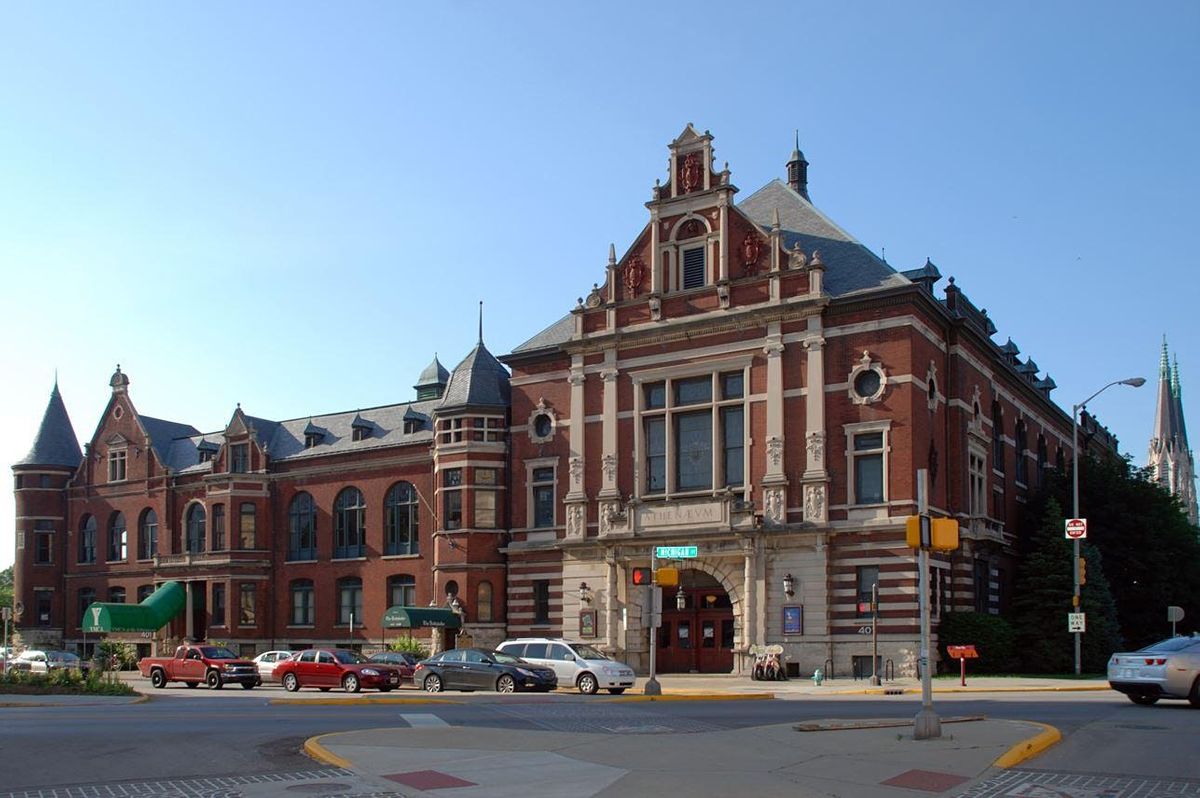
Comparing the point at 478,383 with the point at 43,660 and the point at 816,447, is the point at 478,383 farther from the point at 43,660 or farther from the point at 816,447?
the point at 43,660

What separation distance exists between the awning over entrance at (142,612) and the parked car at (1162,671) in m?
49.8

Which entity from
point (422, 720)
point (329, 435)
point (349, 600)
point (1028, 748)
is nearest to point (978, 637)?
point (422, 720)

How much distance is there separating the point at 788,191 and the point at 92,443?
4321cm

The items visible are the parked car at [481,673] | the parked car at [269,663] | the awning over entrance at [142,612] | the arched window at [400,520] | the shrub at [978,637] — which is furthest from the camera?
the awning over entrance at [142,612]

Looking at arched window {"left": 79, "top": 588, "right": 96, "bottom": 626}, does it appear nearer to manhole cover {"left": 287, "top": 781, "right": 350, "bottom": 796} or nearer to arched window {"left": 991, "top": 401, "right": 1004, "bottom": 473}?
arched window {"left": 991, "top": 401, "right": 1004, "bottom": 473}

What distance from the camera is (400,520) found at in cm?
5978

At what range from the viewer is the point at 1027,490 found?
58000mm

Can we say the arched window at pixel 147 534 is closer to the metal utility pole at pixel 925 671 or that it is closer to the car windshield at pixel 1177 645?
the car windshield at pixel 1177 645

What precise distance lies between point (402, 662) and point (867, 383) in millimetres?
19229

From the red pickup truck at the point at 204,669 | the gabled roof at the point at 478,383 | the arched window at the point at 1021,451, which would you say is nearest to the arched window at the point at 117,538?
the gabled roof at the point at 478,383

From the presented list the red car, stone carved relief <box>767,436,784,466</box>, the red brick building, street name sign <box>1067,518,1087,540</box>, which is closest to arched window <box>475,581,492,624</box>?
the red brick building

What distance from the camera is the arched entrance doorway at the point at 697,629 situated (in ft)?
159

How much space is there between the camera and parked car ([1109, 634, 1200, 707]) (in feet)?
82.6

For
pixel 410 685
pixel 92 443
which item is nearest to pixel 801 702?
pixel 410 685
